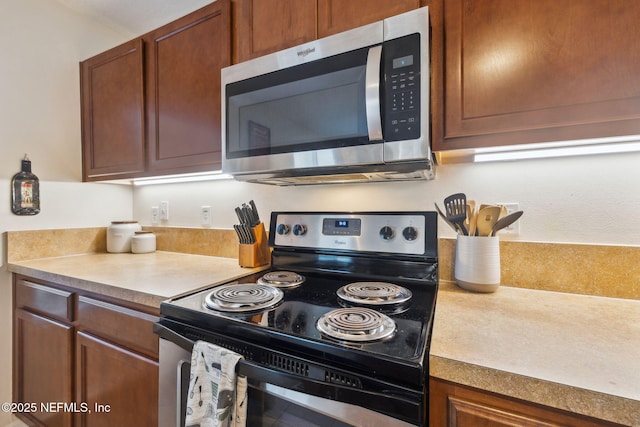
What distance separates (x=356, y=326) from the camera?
26.2 inches

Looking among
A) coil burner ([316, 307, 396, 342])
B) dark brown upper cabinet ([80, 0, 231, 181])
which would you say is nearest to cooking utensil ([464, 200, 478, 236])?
coil burner ([316, 307, 396, 342])

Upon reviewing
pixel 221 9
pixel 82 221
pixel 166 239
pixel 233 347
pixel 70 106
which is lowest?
pixel 233 347

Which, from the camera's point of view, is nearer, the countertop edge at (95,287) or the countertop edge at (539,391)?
the countertop edge at (539,391)

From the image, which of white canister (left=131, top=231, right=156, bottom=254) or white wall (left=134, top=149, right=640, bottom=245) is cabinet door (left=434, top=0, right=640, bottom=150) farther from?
Result: white canister (left=131, top=231, right=156, bottom=254)

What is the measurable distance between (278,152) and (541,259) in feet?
3.31

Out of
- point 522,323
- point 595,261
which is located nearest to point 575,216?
point 595,261

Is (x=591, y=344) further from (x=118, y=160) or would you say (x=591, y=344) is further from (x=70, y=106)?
(x=70, y=106)

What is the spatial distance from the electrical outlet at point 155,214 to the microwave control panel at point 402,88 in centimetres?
169

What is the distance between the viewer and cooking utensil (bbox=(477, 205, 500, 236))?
958 mm

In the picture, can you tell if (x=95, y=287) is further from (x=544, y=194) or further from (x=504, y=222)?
(x=544, y=194)

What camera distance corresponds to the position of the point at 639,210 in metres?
0.90

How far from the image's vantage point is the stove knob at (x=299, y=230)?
1308 mm

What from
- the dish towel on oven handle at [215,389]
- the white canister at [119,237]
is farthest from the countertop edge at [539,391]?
the white canister at [119,237]

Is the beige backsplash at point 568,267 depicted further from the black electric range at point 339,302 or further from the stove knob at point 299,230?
the stove knob at point 299,230
